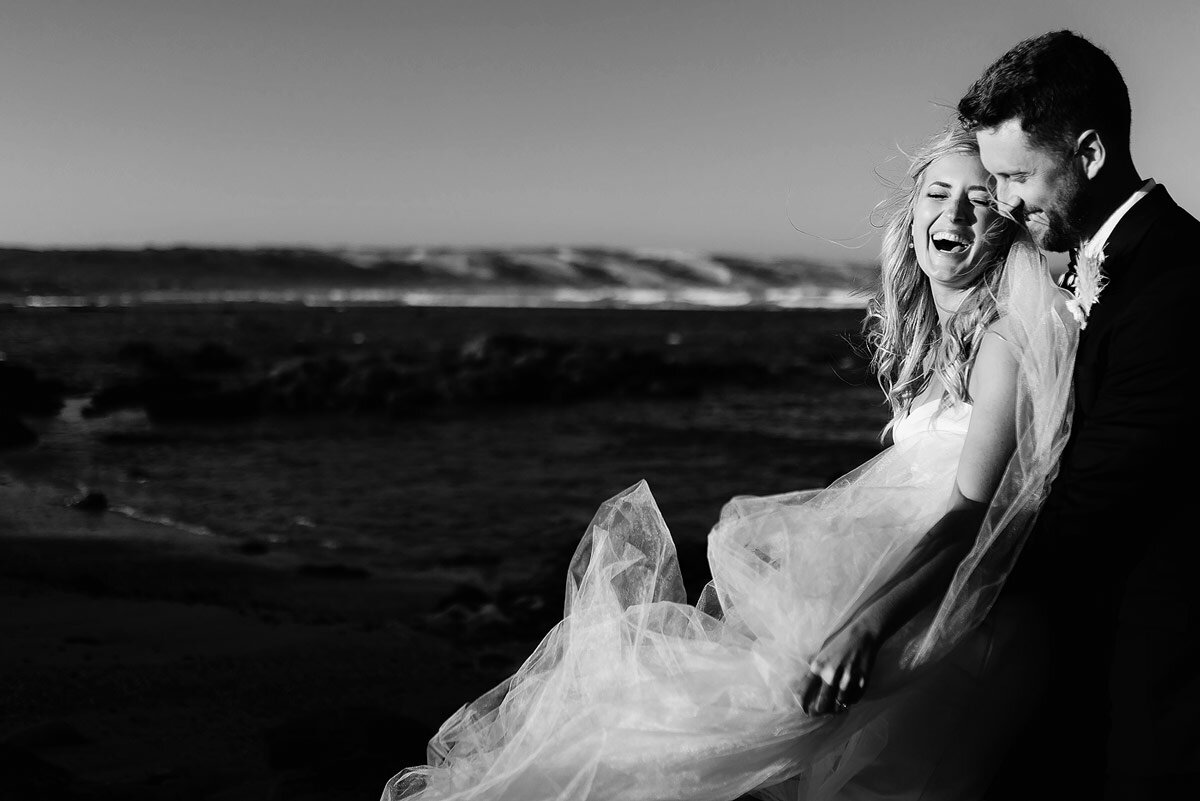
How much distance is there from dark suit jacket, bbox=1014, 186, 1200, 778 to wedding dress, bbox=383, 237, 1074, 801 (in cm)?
12

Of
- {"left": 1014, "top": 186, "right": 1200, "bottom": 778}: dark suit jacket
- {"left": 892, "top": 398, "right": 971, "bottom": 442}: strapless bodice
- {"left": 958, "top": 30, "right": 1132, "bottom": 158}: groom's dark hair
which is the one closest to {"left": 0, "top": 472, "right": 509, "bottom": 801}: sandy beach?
{"left": 892, "top": 398, "right": 971, "bottom": 442}: strapless bodice

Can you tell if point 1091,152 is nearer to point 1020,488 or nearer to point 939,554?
point 1020,488

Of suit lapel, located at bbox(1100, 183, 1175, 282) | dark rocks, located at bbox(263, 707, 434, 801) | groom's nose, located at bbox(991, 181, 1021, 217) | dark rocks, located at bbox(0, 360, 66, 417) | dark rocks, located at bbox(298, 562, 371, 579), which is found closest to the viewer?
suit lapel, located at bbox(1100, 183, 1175, 282)

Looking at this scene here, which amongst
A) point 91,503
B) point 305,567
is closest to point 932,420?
point 305,567

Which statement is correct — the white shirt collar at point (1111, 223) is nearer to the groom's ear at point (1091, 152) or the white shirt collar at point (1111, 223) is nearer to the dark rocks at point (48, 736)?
the groom's ear at point (1091, 152)

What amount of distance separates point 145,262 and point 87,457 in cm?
6703

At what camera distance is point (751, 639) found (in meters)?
2.74

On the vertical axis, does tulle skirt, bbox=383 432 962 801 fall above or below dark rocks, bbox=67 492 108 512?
above

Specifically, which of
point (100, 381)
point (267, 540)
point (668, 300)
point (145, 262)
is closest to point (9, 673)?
point (267, 540)

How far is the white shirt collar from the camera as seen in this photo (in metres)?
2.54

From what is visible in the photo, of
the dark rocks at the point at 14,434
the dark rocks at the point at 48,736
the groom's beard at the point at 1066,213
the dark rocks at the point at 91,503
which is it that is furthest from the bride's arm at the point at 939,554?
the dark rocks at the point at 14,434

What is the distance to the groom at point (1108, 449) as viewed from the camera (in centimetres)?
237

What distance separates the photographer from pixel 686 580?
22.9 ft

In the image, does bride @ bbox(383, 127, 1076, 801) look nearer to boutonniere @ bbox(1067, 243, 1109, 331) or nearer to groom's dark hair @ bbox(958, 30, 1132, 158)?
boutonniere @ bbox(1067, 243, 1109, 331)
